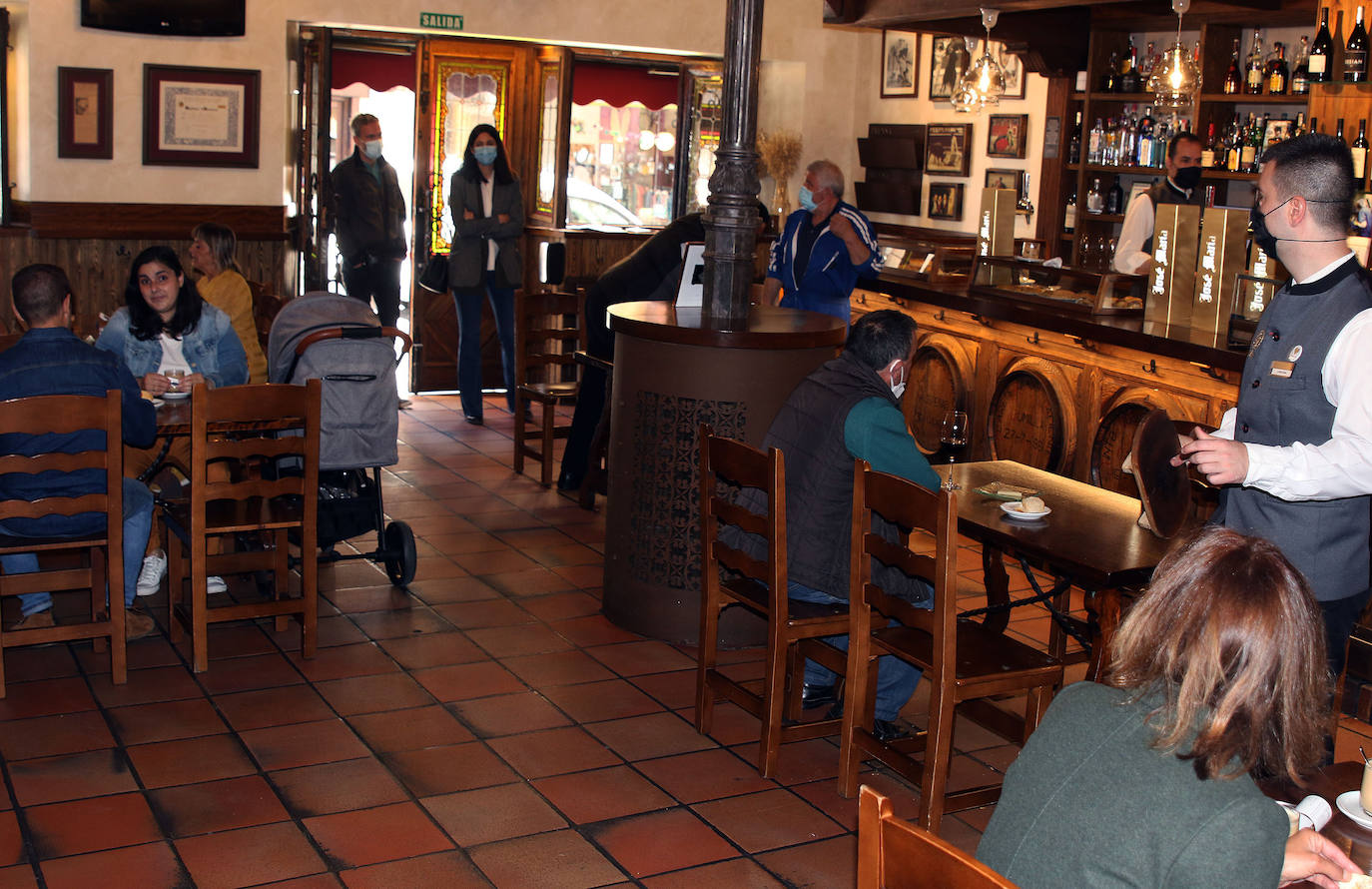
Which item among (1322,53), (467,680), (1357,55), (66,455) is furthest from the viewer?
(1322,53)

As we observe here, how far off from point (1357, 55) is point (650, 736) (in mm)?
5075

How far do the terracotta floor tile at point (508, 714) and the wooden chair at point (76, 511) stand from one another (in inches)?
44.2

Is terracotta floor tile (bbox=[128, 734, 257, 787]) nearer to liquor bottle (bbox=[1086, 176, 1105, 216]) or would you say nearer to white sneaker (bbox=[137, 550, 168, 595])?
white sneaker (bbox=[137, 550, 168, 595])

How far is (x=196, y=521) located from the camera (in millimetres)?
4281

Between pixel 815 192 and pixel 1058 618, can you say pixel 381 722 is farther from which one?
pixel 815 192

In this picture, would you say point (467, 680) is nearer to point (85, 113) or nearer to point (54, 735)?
point (54, 735)

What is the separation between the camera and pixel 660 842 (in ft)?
11.4

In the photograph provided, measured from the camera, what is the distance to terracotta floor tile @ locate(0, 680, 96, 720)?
160 inches

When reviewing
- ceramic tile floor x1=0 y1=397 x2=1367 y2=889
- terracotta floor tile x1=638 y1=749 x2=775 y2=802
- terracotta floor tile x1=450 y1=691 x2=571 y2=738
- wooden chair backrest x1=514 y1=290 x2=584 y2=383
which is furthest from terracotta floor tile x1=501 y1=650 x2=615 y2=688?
wooden chair backrest x1=514 y1=290 x2=584 y2=383

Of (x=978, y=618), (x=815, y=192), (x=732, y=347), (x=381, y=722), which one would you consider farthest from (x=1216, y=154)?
(x=381, y=722)

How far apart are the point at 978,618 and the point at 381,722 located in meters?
2.52

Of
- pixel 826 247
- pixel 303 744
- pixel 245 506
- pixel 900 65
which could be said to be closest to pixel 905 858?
pixel 303 744

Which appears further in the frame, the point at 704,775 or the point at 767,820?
the point at 704,775

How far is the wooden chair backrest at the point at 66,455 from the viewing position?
155 inches
